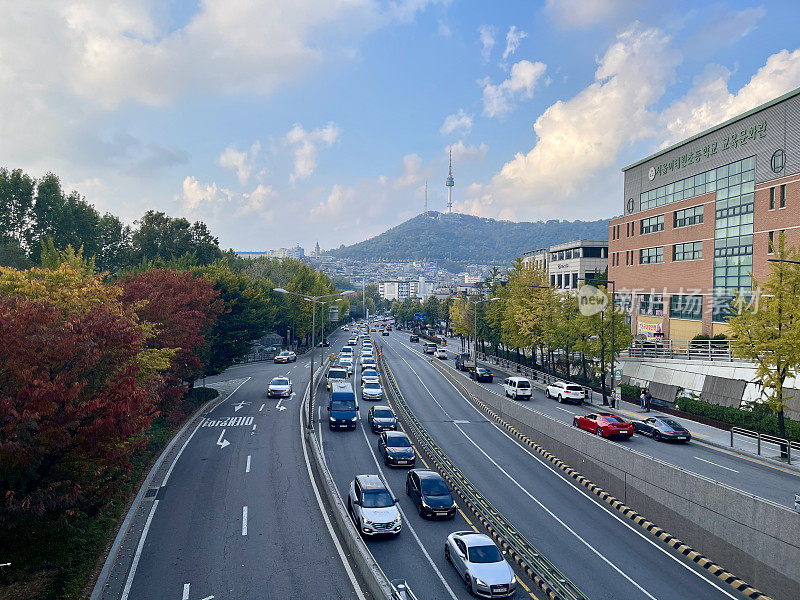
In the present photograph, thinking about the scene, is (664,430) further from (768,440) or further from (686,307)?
(686,307)

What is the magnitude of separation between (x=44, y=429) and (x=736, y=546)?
2285cm

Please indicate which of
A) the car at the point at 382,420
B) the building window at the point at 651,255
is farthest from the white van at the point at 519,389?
the building window at the point at 651,255

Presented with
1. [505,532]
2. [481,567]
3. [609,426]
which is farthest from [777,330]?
[481,567]

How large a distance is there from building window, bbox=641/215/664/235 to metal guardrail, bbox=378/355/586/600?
1513 inches

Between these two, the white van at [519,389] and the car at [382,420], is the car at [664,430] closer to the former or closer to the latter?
the white van at [519,389]

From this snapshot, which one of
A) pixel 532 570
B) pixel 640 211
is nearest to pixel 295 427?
pixel 532 570

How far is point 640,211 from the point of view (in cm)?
6350

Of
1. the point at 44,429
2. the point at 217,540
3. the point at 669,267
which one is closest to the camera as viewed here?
the point at 44,429

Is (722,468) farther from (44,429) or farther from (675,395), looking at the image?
(44,429)

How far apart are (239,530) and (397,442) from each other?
12463 mm

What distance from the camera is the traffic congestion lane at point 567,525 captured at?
18453 millimetres

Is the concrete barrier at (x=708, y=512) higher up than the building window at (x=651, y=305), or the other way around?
the building window at (x=651, y=305)

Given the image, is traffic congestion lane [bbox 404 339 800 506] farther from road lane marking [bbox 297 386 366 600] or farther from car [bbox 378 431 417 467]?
road lane marking [bbox 297 386 366 600]

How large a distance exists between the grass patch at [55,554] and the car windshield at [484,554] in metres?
11.5
